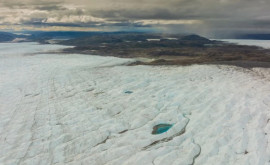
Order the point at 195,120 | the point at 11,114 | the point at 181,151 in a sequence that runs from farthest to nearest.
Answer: the point at 11,114, the point at 195,120, the point at 181,151

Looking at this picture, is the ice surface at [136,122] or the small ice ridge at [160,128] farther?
the small ice ridge at [160,128]

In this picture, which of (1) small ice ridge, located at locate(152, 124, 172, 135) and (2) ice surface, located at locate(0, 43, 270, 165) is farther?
(1) small ice ridge, located at locate(152, 124, 172, 135)

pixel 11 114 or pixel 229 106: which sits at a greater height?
pixel 229 106

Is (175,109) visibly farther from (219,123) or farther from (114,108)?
(114,108)

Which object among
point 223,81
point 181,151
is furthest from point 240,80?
point 181,151

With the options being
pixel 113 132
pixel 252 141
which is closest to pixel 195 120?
pixel 252 141

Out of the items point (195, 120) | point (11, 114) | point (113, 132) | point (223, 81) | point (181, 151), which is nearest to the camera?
point (181, 151)

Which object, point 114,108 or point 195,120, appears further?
point 114,108

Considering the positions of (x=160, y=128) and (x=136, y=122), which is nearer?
(x=160, y=128)
